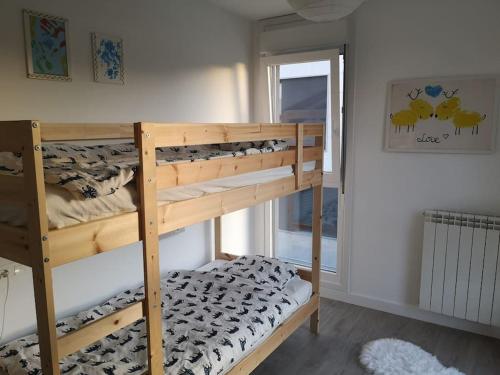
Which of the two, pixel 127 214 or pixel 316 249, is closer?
pixel 127 214

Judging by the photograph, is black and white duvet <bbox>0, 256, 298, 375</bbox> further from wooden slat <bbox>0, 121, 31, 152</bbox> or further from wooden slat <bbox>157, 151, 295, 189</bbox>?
wooden slat <bbox>0, 121, 31, 152</bbox>

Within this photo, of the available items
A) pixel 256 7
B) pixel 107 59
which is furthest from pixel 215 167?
pixel 256 7

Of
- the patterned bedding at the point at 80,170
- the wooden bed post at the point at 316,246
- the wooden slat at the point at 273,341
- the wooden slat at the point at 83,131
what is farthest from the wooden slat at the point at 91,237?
the wooden bed post at the point at 316,246

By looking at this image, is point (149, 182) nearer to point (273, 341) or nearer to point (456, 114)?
point (273, 341)

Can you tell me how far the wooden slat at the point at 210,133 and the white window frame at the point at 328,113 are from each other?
1.06 m

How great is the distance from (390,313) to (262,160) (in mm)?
1968

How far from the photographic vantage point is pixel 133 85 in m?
2.64

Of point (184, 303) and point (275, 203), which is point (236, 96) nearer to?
point (275, 203)

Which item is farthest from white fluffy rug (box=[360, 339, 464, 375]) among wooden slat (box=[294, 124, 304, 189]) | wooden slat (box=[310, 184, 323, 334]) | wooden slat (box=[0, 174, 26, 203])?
wooden slat (box=[0, 174, 26, 203])

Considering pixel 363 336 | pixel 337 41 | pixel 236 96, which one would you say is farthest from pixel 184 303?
pixel 337 41

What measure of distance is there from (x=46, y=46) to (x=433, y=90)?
2.53 metres

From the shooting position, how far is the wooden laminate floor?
2590mm

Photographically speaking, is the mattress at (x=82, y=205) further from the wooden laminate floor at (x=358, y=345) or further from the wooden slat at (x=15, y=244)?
the wooden laminate floor at (x=358, y=345)

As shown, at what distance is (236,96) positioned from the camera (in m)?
3.60
